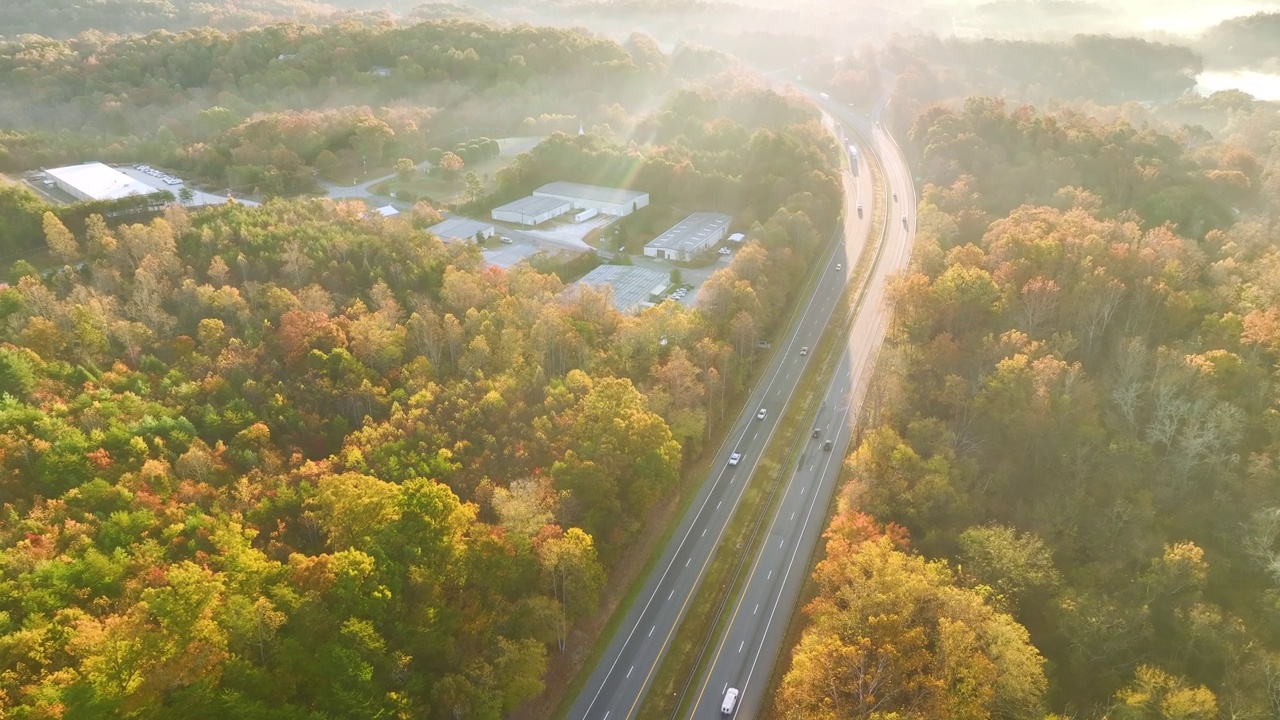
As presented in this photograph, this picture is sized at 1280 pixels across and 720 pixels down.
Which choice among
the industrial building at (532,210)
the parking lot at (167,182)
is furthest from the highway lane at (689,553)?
the parking lot at (167,182)

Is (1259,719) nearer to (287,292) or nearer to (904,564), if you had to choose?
(904,564)

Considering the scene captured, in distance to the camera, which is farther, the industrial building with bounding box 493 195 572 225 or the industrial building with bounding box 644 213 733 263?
the industrial building with bounding box 493 195 572 225

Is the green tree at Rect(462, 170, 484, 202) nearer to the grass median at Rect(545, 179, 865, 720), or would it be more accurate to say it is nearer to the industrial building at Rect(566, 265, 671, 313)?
the industrial building at Rect(566, 265, 671, 313)

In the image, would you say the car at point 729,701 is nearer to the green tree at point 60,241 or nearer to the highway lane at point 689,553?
the highway lane at point 689,553

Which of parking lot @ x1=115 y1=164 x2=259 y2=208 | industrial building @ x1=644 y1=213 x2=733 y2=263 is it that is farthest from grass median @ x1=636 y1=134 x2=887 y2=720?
parking lot @ x1=115 y1=164 x2=259 y2=208

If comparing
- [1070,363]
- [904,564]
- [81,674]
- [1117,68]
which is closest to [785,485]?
[904,564]

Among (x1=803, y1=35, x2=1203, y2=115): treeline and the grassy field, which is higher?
(x1=803, y1=35, x2=1203, y2=115): treeline

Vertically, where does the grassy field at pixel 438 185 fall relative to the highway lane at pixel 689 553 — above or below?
above
